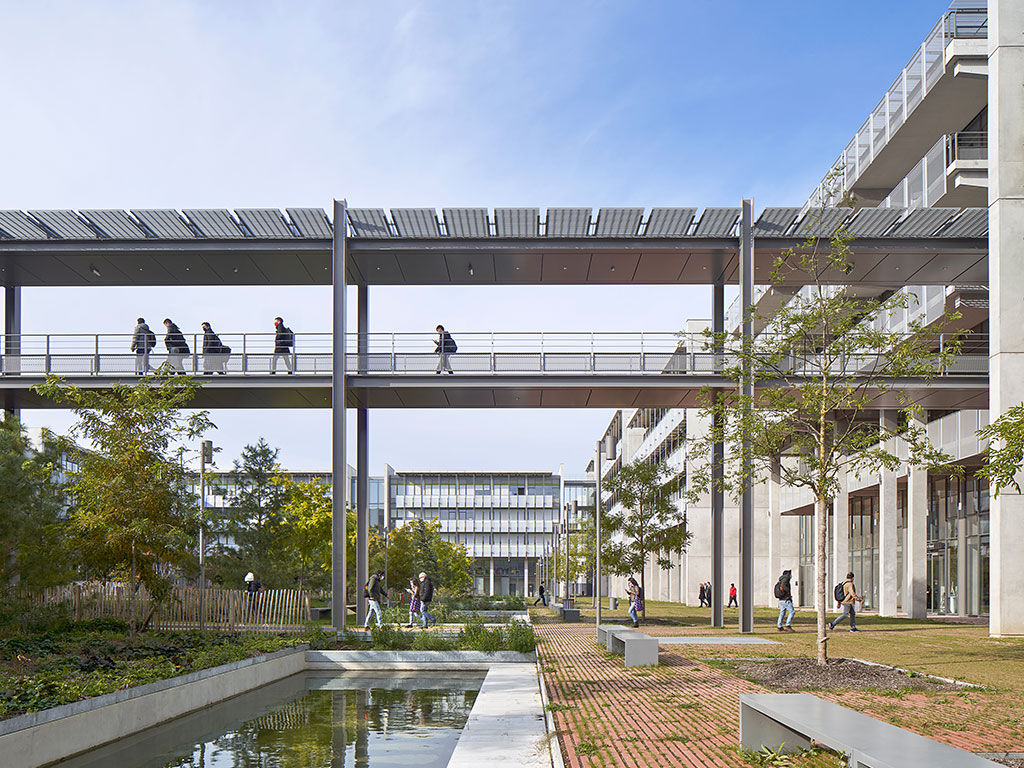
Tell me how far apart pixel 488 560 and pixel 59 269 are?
84412mm

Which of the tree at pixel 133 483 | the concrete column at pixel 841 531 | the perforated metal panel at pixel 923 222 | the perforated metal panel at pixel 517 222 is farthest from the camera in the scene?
the concrete column at pixel 841 531

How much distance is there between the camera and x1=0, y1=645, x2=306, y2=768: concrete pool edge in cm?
1074

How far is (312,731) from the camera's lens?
43.9 feet

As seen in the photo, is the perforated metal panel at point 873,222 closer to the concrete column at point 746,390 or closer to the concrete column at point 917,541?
the concrete column at point 746,390

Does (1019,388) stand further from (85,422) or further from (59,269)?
(59,269)

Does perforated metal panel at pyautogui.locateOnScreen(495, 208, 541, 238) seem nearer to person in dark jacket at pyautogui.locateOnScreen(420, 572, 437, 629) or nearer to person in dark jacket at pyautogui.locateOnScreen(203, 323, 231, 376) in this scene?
person in dark jacket at pyautogui.locateOnScreen(203, 323, 231, 376)

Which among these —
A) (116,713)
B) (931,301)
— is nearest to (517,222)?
(931,301)

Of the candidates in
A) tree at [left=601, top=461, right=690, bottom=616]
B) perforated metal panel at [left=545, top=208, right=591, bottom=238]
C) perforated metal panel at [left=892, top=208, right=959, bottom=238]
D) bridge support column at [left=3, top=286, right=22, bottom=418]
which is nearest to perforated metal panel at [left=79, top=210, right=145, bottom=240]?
bridge support column at [left=3, top=286, right=22, bottom=418]

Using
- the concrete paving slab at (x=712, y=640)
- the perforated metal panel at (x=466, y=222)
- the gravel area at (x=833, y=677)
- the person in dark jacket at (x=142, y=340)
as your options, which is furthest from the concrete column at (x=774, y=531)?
the gravel area at (x=833, y=677)

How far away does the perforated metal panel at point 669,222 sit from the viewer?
27734 millimetres

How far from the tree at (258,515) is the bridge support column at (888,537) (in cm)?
2463

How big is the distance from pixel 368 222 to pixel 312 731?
17.5 metres

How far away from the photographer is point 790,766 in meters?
9.30

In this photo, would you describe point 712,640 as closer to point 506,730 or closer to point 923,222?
point 923,222
